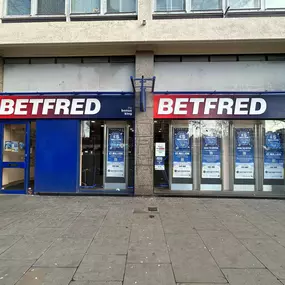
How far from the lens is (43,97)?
25.7 ft

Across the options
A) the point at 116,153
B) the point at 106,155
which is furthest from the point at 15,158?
the point at 116,153

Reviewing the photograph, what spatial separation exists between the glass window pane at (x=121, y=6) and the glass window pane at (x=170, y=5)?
2.77 feet

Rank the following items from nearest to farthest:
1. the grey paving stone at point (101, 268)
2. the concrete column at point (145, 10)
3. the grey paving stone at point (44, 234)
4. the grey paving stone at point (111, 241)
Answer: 1. the grey paving stone at point (101, 268)
2. the grey paving stone at point (111, 241)
3. the grey paving stone at point (44, 234)
4. the concrete column at point (145, 10)

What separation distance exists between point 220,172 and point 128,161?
3180mm

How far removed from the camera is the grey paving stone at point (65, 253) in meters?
3.39

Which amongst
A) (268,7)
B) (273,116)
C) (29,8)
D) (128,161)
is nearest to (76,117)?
(128,161)

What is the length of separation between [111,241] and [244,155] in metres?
5.66

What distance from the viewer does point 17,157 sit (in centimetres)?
807

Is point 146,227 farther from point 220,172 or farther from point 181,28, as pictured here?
point 181,28

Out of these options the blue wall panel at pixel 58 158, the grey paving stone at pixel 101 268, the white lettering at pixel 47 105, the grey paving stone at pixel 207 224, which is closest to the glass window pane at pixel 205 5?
the blue wall panel at pixel 58 158

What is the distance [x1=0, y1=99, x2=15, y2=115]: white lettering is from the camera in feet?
25.9

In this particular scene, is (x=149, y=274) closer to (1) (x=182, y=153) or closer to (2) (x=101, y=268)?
(2) (x=101, y=268)

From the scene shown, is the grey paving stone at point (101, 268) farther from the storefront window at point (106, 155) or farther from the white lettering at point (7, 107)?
the white lettering at point (7, 107)

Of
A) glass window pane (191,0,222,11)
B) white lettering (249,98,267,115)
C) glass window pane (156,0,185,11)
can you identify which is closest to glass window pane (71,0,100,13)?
glass window pane (156,0,185,11)
